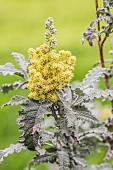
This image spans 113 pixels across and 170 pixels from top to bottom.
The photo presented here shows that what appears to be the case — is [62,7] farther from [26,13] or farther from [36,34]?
[36,34]

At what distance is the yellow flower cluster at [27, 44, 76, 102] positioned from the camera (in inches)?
71.9

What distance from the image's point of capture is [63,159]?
6.75ft

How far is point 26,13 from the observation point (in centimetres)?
899

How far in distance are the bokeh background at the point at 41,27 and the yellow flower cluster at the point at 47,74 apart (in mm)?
2538

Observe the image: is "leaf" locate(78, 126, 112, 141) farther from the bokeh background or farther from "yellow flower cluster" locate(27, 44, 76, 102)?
the bokeh background

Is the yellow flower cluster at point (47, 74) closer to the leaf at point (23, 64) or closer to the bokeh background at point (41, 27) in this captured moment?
the leaf at point (23, 64)

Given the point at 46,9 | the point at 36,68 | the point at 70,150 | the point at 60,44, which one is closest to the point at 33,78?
the point at 36,68

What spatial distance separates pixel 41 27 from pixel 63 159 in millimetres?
5974

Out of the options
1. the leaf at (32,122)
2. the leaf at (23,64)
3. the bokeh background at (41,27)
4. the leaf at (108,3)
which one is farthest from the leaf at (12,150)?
the bokeh background at (41,27)

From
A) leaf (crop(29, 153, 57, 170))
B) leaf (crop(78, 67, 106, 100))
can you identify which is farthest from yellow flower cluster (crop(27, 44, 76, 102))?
leaf (crop(29, 153, 57, 170))

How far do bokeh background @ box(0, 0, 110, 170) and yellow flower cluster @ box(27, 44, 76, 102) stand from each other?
2538mm

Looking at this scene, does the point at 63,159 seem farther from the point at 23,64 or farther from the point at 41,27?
the point at 41,27

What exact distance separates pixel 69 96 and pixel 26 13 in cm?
707

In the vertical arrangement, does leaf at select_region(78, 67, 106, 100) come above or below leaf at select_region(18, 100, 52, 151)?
above
